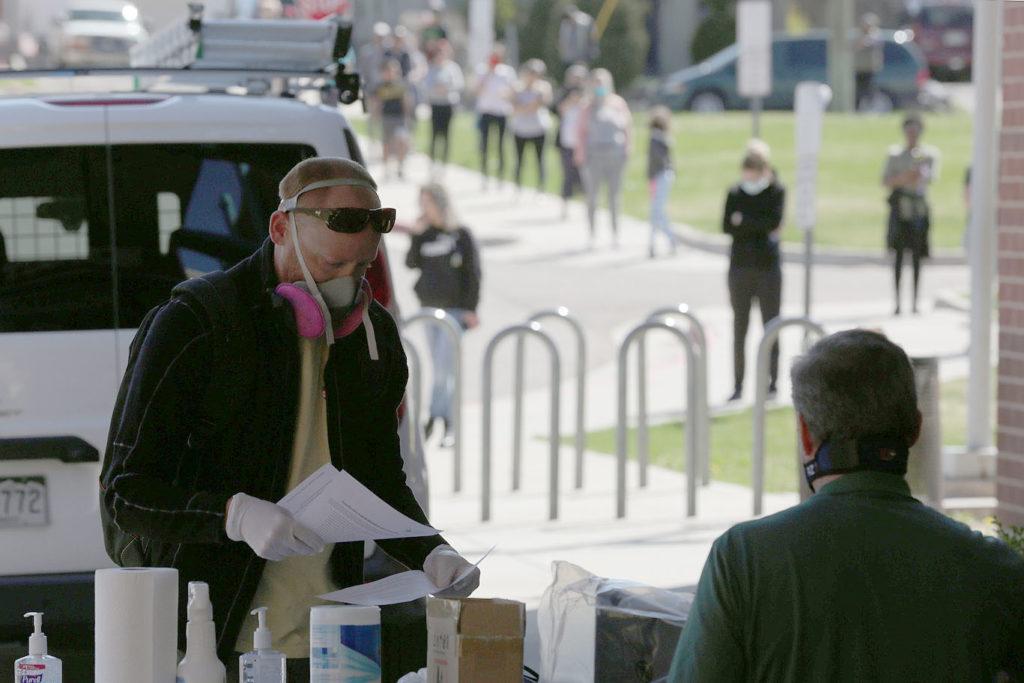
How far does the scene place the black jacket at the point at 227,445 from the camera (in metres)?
3.77

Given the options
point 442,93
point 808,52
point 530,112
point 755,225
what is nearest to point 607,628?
point 755,225

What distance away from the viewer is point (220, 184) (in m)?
5.69

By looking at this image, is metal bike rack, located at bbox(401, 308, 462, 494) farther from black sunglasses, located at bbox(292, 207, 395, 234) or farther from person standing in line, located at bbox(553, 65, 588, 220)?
person standing in line, located at bbox(553, 65, 588, 220)

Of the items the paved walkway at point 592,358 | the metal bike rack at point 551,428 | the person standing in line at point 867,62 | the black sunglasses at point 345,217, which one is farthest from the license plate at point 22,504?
the person standing in line at point 867,62

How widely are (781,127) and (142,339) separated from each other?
108ft

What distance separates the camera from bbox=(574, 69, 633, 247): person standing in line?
78.9ft

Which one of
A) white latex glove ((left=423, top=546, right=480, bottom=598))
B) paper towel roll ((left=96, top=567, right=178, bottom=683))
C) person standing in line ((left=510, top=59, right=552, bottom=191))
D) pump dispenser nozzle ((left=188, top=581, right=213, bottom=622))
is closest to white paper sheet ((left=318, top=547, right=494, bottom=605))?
white latex glove ((left=423, top=546, right=480, bottom=598))

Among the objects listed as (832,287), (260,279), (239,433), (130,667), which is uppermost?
(260,279)

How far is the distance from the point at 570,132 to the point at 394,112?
2.74 meters

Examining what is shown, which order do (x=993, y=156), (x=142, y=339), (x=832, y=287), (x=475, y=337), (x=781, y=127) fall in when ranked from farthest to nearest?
(x=781, y=127), (x=832, y=287), (x=475, y=337), (x=993, y=156), (x=142, y=339)

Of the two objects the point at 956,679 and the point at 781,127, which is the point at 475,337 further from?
the point at 781,127

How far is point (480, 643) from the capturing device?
3420 mm

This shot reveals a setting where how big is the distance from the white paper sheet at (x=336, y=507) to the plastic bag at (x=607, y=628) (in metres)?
0.40

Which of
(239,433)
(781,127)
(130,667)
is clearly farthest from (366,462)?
(781,127)
